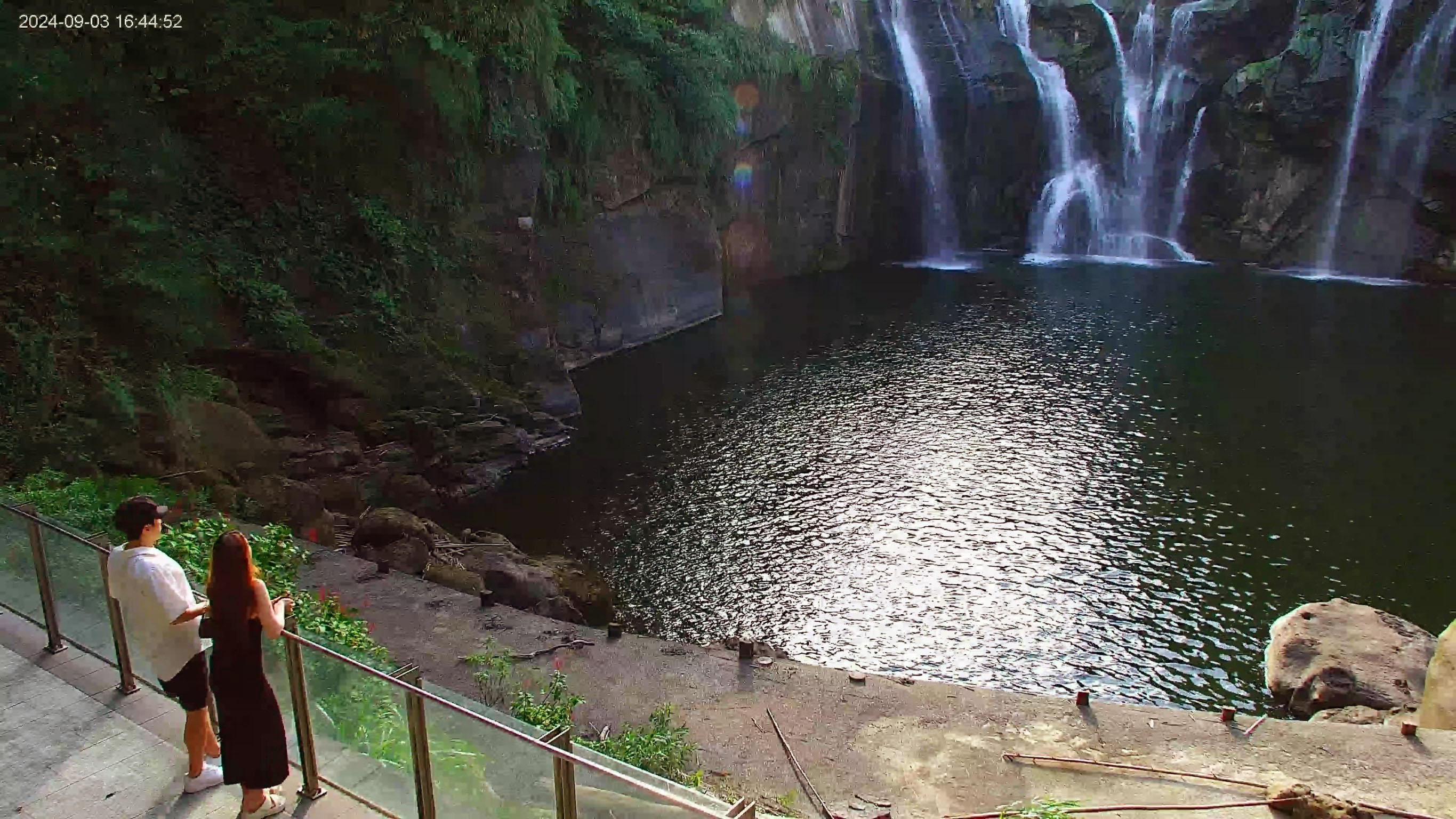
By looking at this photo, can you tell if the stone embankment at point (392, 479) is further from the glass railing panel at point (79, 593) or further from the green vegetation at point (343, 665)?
the glass railing panel at point (79, 593)

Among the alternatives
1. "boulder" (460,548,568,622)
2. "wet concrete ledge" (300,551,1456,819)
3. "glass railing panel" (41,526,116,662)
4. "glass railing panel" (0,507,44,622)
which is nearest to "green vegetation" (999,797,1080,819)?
"wet concrete ledge" (300,551,1456,819)

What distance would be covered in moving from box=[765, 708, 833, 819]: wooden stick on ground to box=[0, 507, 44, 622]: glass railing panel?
616 centimetres

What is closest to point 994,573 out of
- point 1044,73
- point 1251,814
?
point 1251,814

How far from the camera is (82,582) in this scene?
21.1 ft

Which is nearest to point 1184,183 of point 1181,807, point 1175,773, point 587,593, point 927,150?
point 927,150

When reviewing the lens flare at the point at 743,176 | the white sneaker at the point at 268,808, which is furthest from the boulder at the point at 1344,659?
the lens flare at the point at 743,176

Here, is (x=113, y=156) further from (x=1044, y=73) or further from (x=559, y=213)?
(x=1044, y=73)

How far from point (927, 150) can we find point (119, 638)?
43219 mm

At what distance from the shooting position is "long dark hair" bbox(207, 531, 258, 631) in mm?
4902

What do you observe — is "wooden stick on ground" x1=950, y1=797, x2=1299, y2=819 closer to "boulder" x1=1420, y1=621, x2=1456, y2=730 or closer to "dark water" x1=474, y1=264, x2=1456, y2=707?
"boulder" x1=1420, y1=621, x2=1456, y2=730

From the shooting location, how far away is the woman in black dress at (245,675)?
494 centimetres

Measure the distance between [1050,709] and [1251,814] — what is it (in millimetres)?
2461

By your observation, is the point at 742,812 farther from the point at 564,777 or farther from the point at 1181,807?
the point at 1181,807

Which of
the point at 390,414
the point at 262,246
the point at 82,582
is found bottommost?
the point at 390,414
